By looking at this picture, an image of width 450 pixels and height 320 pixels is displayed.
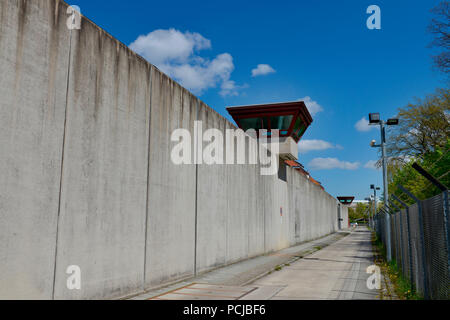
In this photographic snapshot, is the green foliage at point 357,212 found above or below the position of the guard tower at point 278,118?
below

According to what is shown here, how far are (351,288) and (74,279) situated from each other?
22.1 ft

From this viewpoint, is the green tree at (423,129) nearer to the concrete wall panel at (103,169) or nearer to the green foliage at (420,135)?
the green foliage at (420,135)

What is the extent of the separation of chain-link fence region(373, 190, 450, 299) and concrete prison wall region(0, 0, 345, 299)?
5.85 meters

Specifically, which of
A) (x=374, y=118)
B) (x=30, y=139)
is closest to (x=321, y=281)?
(x=374, y=118)

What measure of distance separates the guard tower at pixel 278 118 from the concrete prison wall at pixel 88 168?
14759mm

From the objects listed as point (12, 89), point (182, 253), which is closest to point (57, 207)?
point (12, 89)

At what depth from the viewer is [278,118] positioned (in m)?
26.6

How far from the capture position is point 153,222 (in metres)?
9.34

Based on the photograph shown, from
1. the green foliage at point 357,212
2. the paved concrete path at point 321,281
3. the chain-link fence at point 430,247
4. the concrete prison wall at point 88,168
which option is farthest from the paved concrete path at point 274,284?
the green foliage at point 357,212

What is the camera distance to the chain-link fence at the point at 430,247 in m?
5.46

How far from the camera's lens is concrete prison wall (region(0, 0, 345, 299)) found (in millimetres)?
5738

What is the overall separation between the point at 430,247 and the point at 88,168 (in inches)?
249

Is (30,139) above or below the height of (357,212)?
above

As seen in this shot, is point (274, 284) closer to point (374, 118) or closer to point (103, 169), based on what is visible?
point (103, 169)
